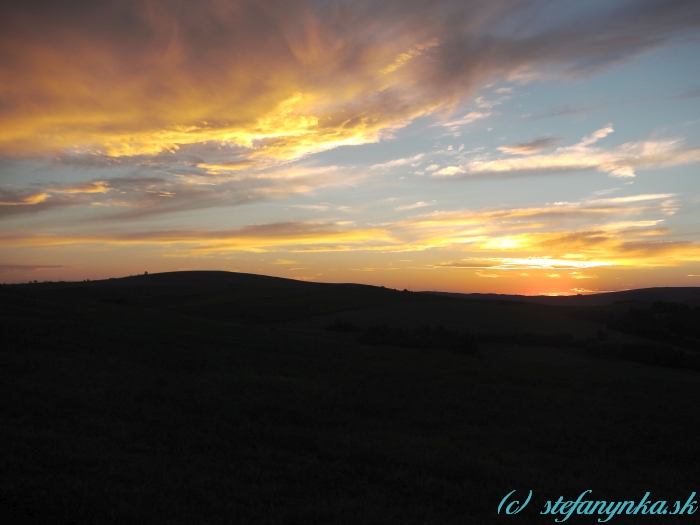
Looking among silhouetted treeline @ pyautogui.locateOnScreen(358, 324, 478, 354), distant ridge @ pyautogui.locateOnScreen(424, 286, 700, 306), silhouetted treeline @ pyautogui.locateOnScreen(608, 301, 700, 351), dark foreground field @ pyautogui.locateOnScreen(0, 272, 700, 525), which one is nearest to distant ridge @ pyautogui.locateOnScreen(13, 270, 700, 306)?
distant ridge @ pyautogui.locateOnScreen(424, 286, 700, 306)

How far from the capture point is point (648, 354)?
38531 millimetres

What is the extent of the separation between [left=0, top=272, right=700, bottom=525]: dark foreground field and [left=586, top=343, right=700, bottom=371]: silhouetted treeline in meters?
0.20

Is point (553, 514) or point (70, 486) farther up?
point (70, 486)

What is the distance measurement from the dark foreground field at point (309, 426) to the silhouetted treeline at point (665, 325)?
18.5m

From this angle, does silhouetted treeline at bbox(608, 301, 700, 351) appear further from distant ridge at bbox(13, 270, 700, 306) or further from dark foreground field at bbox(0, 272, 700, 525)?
distant ridge at bbox(13, 270, 700, 306)

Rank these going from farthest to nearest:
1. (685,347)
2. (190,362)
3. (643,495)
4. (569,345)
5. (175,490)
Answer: (685,347) < (569,345) < (190,362) < (643,495) < (175,490)

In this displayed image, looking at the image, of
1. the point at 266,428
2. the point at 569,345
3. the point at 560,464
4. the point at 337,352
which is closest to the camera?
the point at 560,464

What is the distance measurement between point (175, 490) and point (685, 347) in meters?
54.9

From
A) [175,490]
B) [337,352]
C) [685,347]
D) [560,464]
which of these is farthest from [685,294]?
[175,490]

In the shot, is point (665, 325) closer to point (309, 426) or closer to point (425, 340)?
point (425, 340)

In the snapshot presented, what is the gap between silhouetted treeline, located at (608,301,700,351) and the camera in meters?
54.5

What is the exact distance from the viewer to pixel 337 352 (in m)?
32.9

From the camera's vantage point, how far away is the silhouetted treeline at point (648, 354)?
3691 centimetres

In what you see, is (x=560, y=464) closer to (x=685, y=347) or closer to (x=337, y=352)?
(x=337, y=352)
